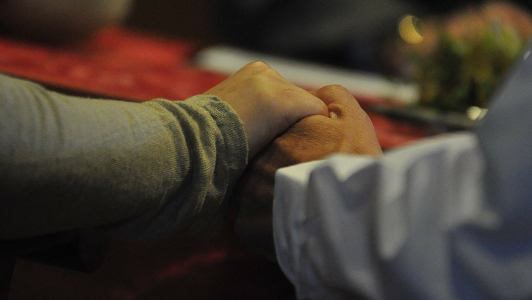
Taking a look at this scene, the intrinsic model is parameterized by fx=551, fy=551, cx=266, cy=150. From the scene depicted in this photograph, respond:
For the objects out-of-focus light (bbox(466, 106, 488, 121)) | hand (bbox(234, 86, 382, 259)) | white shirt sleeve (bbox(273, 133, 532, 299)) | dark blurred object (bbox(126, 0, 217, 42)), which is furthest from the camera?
dark blurred object (bbox(126, 0, 217, 42))

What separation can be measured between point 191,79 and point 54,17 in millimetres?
272

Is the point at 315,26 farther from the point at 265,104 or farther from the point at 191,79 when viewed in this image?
the point at 265,104

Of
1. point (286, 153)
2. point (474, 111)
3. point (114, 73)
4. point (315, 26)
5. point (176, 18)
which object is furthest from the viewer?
point (176, 18)

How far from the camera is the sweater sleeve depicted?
30cm

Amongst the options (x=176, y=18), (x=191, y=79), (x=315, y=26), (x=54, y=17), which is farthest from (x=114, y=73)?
(x=176, y=18)

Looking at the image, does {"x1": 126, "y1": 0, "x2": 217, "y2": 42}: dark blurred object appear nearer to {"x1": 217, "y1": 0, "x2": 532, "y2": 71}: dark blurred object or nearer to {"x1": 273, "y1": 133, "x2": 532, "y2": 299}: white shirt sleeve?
{"x1": 217, "y1": 0, "x2": 532, "y2": 71}: dark blurred object

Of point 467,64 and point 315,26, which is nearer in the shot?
point 467,64

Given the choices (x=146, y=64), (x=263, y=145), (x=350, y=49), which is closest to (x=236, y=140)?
(x=263, y=145)

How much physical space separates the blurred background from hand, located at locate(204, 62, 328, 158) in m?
0.10

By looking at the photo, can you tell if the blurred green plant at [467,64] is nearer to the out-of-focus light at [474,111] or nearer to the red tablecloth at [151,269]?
the out-of-focus light at [474,111]

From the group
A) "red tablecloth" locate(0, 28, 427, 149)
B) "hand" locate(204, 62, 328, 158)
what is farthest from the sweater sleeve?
"red tablecloth" locate(0, 28, 427, 149)

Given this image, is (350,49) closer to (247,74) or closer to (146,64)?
(146,64)

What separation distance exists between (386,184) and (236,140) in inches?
5.0

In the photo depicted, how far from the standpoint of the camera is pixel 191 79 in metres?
0.71
